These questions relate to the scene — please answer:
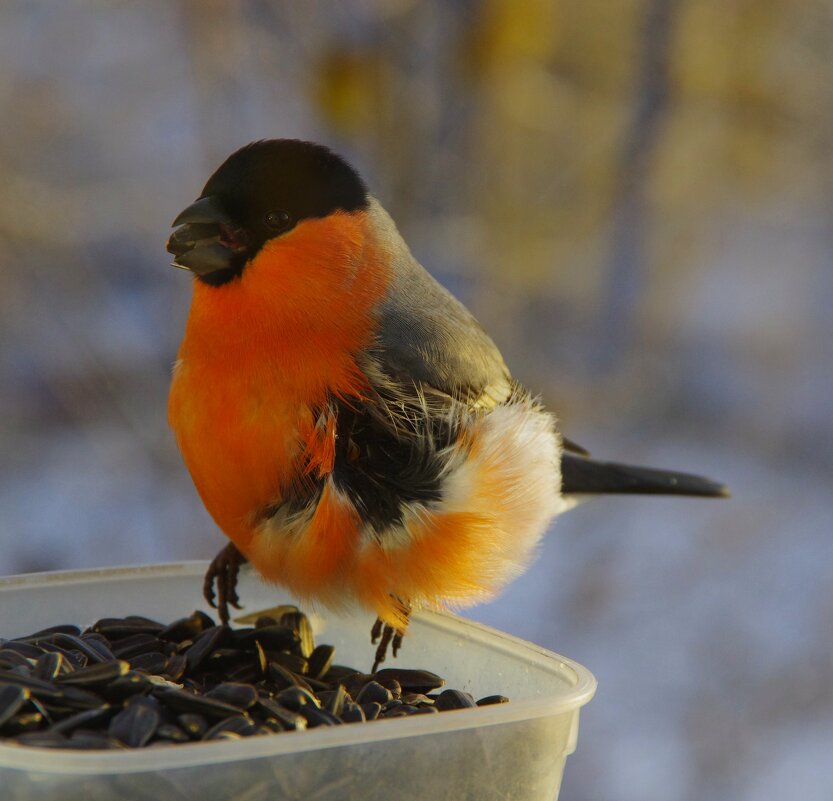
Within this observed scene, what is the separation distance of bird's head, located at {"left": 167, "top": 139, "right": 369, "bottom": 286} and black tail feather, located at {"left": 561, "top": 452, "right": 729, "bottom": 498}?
1.01 metres

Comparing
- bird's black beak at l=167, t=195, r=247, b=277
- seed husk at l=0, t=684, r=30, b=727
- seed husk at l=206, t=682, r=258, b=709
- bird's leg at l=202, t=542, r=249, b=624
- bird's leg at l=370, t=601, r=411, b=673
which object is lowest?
bird's leg at l=370, t=601, r=411, b=673

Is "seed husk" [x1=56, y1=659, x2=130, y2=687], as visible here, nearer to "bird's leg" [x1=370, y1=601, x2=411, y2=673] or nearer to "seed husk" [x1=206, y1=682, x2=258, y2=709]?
"seed husk" [x1=206, y1=682, x2=258, y2=709]

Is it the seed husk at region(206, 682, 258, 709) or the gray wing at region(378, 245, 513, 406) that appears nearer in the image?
the seed husk at region(206, 682, 258, 709)

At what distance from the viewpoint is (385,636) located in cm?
217

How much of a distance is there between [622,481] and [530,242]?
1760 millimetres

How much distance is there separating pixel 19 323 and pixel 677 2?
8.52 ft

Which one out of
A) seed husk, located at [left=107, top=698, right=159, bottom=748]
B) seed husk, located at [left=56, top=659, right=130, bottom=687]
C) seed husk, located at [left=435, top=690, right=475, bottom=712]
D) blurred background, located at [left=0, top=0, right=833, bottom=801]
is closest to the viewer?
seed husk, located at [left=107, top=698, right=159, bottom=748]

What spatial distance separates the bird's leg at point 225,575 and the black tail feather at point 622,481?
0.89m

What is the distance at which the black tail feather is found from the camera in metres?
2.88

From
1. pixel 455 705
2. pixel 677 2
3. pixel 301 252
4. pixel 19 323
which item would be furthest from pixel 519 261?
pixel 455 705

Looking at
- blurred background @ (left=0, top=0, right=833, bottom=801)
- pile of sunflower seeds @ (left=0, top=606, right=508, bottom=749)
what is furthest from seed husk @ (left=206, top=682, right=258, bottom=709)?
blurred background @ (left=0, top=0, right=833, bottom=801)

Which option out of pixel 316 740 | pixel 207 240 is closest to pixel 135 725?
pixel 316 740

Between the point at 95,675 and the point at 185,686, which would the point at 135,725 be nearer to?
the point at 95,675

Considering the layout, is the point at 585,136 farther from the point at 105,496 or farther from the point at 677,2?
the point at 105,496
